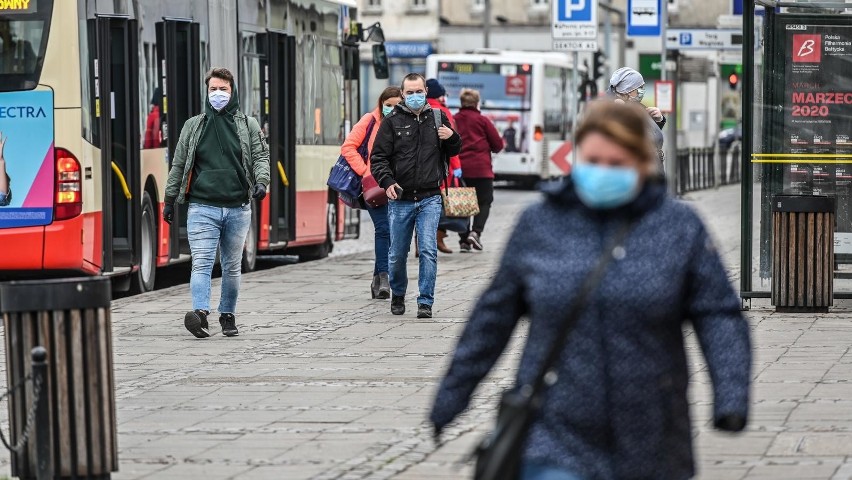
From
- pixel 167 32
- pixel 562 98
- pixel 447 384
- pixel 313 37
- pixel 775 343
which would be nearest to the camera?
pixel 447 384

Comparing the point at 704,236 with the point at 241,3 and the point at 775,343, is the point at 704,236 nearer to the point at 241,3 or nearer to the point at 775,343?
the point at 775,343

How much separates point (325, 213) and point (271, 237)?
2.23 meters

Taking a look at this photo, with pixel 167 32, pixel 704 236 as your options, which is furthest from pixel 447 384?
pixel 167 32

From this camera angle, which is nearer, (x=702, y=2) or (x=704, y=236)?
(x=704, y=236)

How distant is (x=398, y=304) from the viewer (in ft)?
44.8

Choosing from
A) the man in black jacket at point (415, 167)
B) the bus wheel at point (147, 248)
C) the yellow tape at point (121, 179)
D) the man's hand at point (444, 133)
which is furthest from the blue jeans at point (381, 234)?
the bus wheel at point (147, 248)

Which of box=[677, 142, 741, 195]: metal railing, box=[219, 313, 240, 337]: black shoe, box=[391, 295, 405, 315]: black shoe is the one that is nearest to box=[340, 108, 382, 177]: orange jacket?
box=[391, 295, 405, 315]: black shoe

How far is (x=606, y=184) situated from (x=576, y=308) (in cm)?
29

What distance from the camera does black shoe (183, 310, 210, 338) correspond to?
40.3 feet

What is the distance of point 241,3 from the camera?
18297 mm

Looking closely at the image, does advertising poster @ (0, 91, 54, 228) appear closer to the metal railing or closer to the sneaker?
the sneaker

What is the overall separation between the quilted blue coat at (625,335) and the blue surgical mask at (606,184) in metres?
0.07

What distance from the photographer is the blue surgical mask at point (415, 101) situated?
43.3 ft

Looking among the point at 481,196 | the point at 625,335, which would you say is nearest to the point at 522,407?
the point at 625,335
